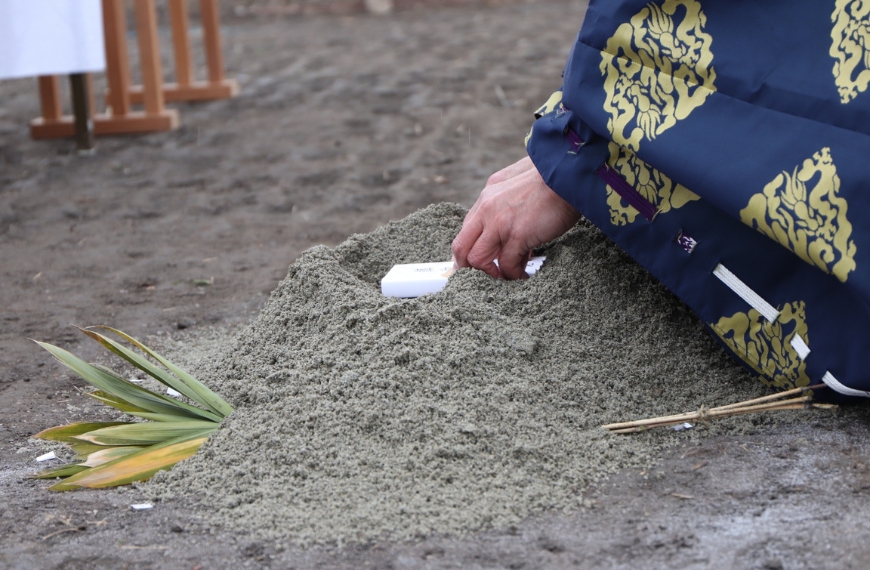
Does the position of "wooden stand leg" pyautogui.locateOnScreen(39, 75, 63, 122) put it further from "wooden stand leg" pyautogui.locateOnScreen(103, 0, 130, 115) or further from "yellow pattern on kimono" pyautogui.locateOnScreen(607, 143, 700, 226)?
"yellow pattern on kimono" pyautogui.locateOnScreen(607, 143, 700, 226)

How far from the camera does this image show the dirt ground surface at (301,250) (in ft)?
4.09

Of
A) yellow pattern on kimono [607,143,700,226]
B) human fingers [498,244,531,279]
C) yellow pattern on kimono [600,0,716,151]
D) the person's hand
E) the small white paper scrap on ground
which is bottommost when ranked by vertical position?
the small white paper scrap on ground

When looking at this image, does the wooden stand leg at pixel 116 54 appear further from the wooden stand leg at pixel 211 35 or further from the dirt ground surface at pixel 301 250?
the wooden stand leg at pixel 211 35

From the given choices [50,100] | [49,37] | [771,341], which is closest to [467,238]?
[771,341]

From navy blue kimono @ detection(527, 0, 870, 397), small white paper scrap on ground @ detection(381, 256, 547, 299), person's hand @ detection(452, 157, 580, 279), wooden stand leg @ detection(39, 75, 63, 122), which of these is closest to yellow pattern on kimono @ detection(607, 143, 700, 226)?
navy blue kimono @ detection(527, 0, 870, 397)

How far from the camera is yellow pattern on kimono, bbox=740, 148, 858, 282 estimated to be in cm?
132

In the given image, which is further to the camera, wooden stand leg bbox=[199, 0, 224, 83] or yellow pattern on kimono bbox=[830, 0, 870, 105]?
wooden stand leg bbox=[199, 0, 224, 83]

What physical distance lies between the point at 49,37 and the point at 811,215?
11.2 feet

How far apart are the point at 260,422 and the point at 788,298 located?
903mm

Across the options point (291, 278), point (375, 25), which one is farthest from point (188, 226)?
point (375, 25)

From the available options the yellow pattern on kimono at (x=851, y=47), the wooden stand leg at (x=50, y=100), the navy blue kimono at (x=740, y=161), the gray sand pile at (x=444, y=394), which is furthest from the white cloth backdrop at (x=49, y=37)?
the yellow pattern on kimono at (x=851, y=47)

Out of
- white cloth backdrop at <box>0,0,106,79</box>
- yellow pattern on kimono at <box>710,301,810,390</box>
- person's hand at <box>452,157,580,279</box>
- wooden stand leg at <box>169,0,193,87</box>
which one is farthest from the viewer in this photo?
wooden stand leg at <box>169,0,193,87</box>

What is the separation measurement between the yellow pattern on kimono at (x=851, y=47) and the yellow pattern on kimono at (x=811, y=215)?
0.10m

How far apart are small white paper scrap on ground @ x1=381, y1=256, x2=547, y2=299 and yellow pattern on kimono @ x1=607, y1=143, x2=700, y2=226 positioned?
0.86 feet
